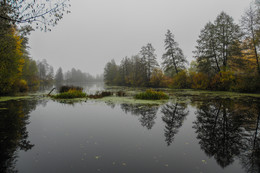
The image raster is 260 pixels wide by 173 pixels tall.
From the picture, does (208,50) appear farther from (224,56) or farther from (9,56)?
(9,56)

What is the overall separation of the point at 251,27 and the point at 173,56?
1522 cm

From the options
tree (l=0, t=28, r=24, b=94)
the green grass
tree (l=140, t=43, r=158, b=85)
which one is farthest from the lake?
tree (l=140, t=43, r=158, b=85)

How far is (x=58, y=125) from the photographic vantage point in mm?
6328

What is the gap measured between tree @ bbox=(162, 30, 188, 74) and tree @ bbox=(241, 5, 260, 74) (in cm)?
1293

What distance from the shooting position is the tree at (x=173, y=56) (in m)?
31.2

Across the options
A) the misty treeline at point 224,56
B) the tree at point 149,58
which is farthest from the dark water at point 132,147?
the tree at point 149,58

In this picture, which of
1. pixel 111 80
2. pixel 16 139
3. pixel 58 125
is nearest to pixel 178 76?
pixel 58 125

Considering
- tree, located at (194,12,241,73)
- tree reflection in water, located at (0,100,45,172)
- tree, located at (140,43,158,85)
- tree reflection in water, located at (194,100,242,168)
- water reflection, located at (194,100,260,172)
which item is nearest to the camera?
tree reflection in water, located at (0,100,45,172)

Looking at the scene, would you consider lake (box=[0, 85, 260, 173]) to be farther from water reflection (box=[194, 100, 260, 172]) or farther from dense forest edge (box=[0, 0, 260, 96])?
dense forest edge (box=[0, 0, 260, 96])

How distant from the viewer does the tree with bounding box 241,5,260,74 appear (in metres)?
17.3

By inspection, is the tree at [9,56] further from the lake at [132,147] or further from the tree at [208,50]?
the tree at [208,50]

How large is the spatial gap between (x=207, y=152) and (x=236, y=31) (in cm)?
2488

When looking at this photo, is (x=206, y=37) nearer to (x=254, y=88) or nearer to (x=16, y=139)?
(x=254, y=88)

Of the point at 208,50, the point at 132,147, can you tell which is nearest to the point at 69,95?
the point at 132,147
